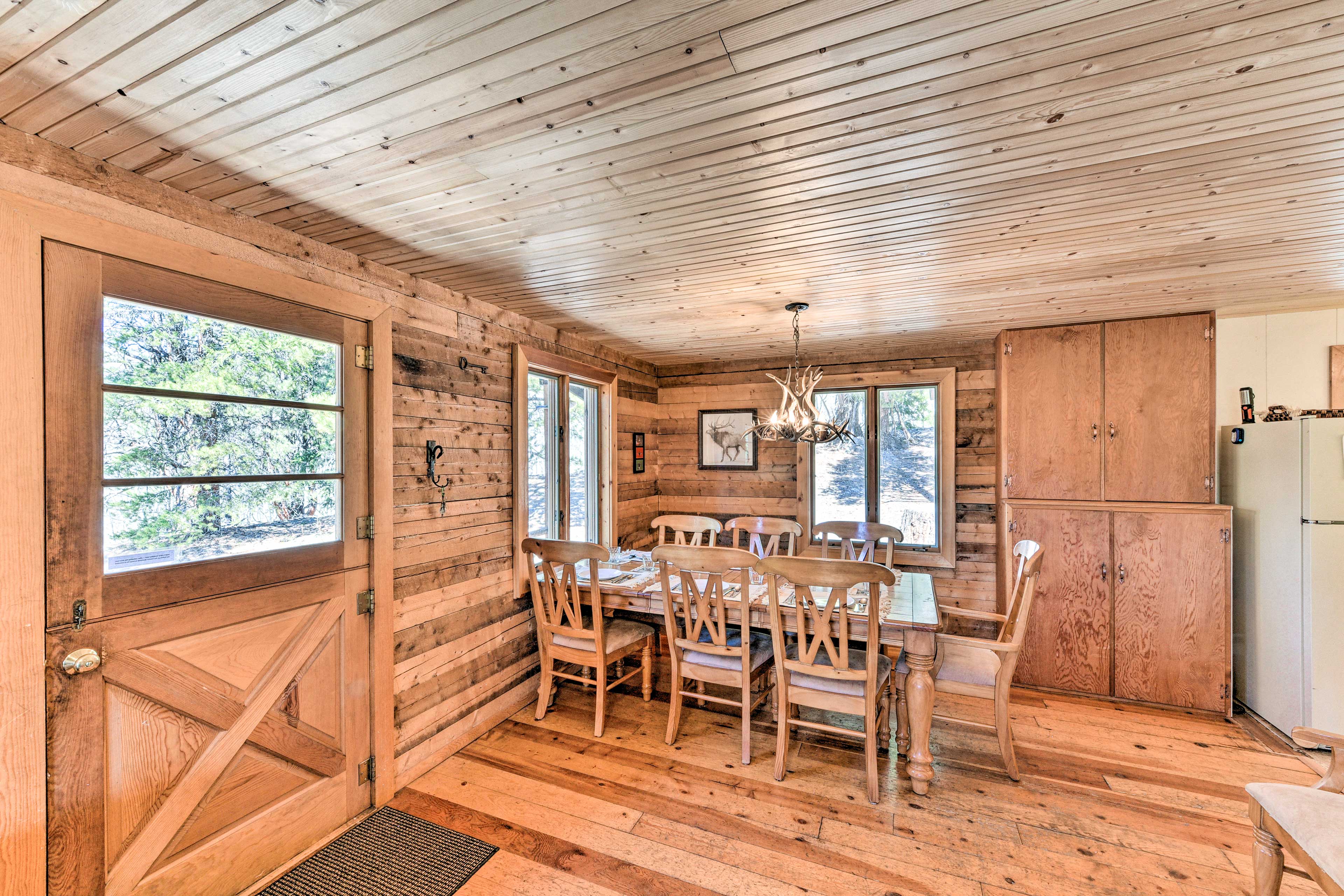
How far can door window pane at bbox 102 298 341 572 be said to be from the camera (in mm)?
1688

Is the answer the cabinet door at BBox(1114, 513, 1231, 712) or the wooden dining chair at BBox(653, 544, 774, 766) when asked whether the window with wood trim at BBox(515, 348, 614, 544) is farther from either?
the cabinet door at BBox(1114, 513, 1231, 712)

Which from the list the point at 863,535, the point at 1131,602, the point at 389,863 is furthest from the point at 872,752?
the point at 1131,602

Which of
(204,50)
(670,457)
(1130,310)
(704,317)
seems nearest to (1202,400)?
(1130,310)

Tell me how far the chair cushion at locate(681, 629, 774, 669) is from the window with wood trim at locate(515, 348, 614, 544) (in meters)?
1.16

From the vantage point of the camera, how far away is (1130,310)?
3.35 meters

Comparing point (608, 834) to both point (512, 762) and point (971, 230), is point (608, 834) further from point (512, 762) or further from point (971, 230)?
point (971, 230)

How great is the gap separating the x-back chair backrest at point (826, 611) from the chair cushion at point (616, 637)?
0.99 m

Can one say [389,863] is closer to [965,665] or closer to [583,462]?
[583,462]

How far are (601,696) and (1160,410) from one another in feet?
12.7

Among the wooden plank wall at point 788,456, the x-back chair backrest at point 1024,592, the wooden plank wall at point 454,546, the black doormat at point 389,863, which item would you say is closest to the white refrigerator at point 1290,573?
the wooden plank wall at point 788,456

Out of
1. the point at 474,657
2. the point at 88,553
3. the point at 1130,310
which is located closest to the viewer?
the point at 88,553

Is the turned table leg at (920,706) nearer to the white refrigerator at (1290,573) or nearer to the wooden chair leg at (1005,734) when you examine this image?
the wooden chair leg at (1005,734)

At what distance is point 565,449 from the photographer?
3.87 m

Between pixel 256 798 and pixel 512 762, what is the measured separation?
110 centimetres
